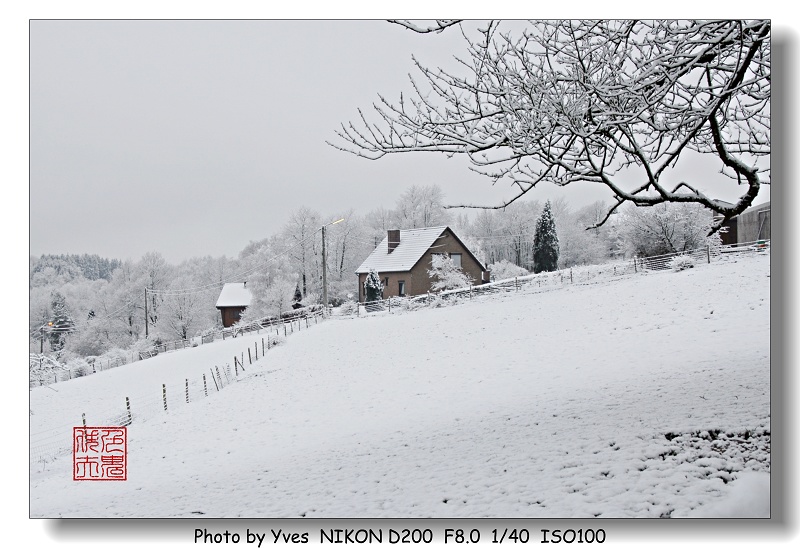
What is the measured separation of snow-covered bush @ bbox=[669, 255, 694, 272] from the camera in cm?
722

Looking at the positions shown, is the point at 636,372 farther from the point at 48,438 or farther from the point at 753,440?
the point at 48,438

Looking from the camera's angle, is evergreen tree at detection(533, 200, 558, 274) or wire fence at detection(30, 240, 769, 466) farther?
evergreen tree at detection(533, 200, 558, 274)

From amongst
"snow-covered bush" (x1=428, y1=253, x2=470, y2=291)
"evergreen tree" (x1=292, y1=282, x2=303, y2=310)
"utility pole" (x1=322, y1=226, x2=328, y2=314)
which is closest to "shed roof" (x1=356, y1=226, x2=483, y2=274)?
"snow-covered bush" (x1=428, y1=253, x2=470, y2=291)

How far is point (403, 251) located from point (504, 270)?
1320 millimetres

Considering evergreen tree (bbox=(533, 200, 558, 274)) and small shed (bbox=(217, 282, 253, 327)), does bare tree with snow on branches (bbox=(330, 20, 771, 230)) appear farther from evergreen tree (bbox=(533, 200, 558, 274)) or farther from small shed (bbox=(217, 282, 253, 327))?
small shed (bbox=(217, 282, 253, 327))

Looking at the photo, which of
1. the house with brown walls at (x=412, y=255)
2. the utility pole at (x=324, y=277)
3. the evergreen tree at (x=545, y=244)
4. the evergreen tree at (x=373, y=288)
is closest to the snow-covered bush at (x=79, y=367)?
the utility pole at (x=324, y=277)

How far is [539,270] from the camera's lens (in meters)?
6.52

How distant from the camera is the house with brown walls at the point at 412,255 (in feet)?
20.1

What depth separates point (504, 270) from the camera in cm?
674

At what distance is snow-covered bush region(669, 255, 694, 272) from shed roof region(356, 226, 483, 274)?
3007 millimetres

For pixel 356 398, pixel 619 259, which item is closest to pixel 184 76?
pixel 356 398

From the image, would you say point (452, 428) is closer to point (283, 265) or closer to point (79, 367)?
point (283, 265)

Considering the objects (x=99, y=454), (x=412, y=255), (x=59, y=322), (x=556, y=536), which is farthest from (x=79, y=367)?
(x=556, y=536)

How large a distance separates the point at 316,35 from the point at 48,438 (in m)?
4.43
